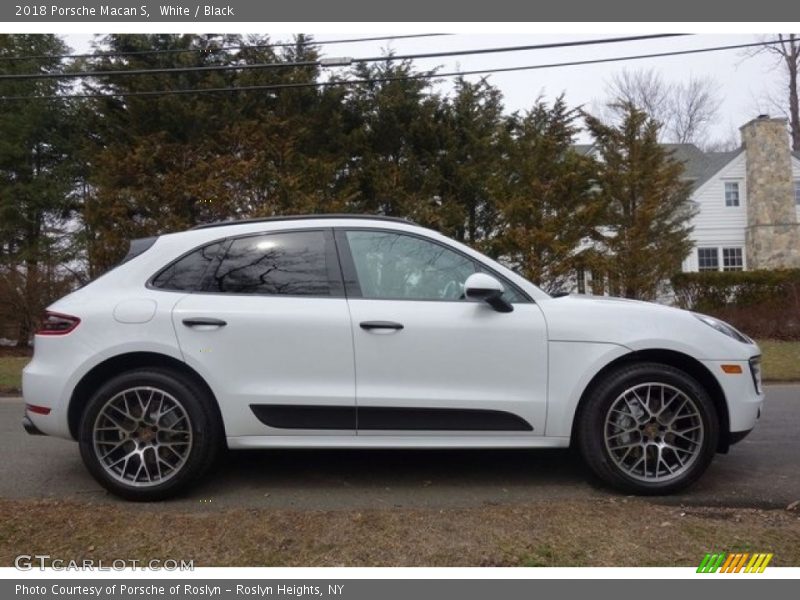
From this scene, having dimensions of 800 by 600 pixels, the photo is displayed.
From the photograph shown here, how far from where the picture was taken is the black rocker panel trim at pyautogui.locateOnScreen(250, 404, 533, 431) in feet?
12.5

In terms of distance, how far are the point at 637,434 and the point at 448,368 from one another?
1.24m

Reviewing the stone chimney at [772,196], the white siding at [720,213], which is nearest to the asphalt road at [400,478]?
the stone chimney at [772,196]

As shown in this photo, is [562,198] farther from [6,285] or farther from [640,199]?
[6,285]

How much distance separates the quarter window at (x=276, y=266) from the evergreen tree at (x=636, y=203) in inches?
443

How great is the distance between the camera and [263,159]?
13.9 metres

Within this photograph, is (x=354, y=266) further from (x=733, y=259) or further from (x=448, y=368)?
(x=733, y=259)

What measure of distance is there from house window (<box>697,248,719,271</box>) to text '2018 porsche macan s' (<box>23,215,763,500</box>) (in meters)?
25.0

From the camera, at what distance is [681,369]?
4020 millimetres

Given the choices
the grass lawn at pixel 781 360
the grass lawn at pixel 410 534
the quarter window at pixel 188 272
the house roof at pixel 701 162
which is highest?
the house roof at pixel 701 162

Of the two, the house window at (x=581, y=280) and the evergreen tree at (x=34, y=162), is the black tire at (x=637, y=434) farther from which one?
the evergreen tree at (x=34, y=162)

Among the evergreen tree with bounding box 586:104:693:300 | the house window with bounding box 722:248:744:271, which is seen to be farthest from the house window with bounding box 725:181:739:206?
the evergreen tree with bounding box 586:104:693:300

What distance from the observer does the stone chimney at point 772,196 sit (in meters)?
25.0

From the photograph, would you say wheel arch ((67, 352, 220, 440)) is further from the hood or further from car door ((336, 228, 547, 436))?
the hood

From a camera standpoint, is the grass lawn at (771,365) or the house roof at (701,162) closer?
the grass lawn at (771,365)
